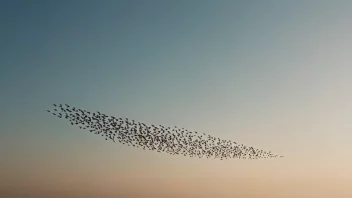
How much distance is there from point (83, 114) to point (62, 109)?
284 centimetres

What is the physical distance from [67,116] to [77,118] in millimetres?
1821

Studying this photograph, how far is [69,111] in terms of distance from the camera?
174 feet

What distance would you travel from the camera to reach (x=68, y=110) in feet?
174

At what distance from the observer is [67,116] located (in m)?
53.5

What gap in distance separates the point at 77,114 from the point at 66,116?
1486mm

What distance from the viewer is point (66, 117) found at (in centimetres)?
5347

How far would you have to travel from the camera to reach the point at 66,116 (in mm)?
53375

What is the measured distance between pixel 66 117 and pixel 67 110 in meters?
1.00

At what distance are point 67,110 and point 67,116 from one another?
0.87m

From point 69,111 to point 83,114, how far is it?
6.20 feet

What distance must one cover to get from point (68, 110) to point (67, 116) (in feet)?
3.13

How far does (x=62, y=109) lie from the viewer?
5253cm

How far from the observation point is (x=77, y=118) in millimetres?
52656

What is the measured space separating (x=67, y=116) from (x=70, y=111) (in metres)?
0.96
